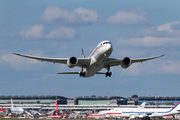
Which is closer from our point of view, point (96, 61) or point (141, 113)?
point (96, 61)

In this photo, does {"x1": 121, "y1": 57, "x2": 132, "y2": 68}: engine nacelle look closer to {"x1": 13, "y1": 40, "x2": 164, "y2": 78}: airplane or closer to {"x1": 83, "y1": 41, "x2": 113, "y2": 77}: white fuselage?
{"x1": 13, "y1": 40, "x2": 164, "y2": 78}: airplane

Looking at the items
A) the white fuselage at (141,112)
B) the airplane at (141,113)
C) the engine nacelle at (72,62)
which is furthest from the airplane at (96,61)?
the white fuselage at (141,112)

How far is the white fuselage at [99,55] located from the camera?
168 feet

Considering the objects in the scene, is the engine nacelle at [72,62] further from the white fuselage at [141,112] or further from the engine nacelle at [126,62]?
the white fuselage at [141,112]

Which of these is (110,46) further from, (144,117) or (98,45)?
(144,117)

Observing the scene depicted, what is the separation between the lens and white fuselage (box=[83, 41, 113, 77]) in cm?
5134

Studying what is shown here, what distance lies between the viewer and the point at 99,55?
52.8 meters

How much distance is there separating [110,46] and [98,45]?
10.9 feet

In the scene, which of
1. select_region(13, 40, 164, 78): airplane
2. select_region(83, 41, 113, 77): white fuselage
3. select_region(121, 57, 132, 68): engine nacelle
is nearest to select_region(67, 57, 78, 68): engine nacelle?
select_region(13, 40, 164, 78): airplane

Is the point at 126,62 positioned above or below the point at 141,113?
above

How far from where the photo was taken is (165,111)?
103 metres

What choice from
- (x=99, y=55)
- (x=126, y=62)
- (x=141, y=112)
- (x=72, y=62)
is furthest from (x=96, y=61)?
(x=141, y=112)

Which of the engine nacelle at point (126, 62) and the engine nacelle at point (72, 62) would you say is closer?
the engine nacelle at point (72, 62)

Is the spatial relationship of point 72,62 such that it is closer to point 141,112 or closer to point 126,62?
point 126,62
